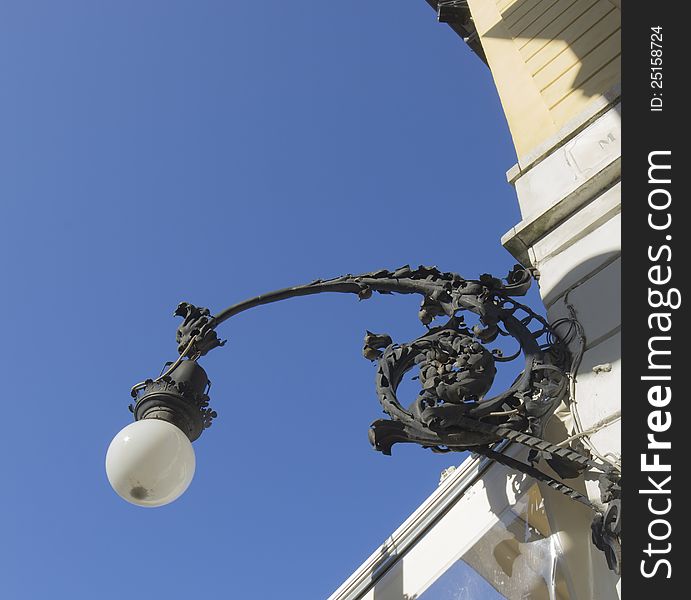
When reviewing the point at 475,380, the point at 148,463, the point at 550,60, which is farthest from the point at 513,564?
the point at 550,60

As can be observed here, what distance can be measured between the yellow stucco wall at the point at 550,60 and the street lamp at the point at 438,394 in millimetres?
1700

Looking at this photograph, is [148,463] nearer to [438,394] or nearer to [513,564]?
[438,394]

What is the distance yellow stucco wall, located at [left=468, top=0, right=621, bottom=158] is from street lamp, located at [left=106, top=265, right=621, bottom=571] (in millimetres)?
1700

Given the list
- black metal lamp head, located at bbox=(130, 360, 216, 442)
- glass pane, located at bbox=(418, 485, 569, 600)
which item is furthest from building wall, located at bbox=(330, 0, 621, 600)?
black metal lamp head, located at bbox=(130, 360, 216, 442)

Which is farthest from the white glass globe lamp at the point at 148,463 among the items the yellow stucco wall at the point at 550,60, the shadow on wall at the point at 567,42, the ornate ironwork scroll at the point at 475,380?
the shadow on wall at the point at 567,42

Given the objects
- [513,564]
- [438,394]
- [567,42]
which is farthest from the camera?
[567,42]

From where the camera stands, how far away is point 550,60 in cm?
566

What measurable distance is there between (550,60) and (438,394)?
3290 mm

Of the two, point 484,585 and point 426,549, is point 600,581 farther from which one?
point 426,549

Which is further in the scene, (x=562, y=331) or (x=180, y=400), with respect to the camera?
(x=180, y=400)

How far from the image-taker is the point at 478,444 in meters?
3.28
